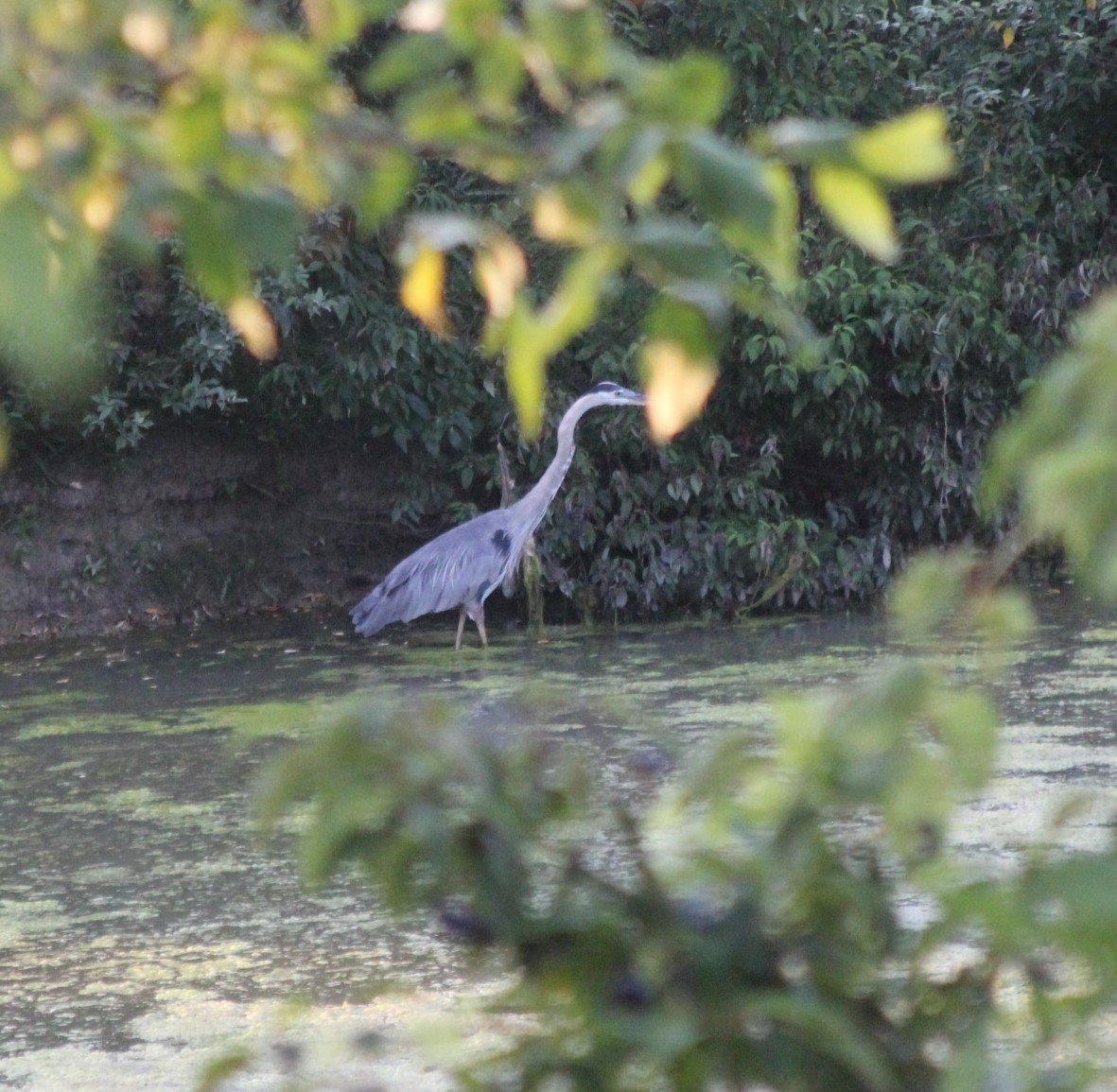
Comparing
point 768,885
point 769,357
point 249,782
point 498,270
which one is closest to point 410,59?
point 498,270

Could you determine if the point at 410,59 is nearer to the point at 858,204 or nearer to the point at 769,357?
the point at 858,204

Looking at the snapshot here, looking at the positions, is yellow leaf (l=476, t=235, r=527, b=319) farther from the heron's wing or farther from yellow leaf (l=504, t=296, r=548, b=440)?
the heron's wing

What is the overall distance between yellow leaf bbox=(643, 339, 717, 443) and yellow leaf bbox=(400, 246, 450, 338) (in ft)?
0.31

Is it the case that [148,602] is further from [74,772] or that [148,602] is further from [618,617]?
[74,772]

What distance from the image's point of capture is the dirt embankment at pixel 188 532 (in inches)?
328

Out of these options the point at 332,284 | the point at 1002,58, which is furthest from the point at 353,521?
the point at 1002,58

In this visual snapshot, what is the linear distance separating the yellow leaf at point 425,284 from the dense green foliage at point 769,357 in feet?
23.4

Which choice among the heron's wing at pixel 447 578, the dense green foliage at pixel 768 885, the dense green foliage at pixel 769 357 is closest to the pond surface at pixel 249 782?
the dense green foliage at pixel 768 885

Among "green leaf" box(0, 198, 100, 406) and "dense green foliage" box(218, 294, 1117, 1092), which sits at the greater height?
"green leaf" box(0, 198, 100, 406)

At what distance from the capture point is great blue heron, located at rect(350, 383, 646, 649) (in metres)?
7.57

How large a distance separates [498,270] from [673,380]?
103 mm

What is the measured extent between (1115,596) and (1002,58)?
884 cm

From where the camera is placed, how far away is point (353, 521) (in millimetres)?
9047

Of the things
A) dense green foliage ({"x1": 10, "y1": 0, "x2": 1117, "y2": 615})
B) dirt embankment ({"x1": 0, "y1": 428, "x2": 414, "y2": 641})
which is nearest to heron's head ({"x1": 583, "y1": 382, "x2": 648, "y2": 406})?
dense green foliage ({"x1": 10, "y1": 0, "x2": 1117, "y2": 615})
